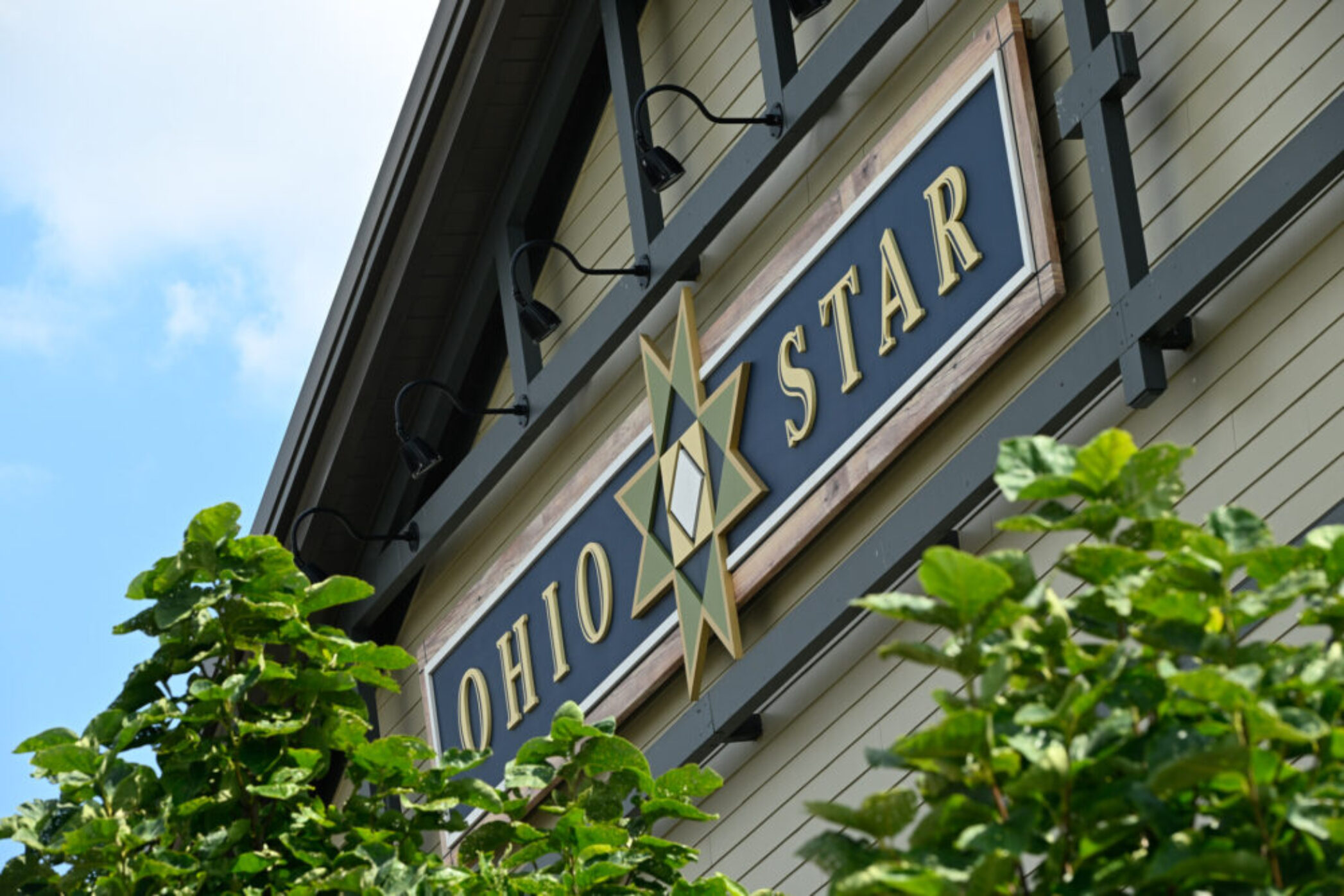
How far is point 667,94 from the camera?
909cm

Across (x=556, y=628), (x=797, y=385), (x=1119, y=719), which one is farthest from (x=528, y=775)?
(x=556, y=628)

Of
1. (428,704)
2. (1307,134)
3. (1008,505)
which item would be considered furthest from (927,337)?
(428,704)

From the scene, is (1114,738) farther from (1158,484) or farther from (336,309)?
(336,309)

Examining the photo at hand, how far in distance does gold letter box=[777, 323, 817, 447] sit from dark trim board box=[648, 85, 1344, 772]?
25.0 inches

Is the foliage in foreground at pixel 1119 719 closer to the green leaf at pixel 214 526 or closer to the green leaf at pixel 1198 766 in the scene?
the green leaf at pixel 1198 766

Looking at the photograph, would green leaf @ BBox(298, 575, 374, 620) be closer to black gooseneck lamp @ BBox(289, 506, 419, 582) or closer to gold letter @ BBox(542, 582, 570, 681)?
gold letter @ BBox(542, 582, 570, 681)

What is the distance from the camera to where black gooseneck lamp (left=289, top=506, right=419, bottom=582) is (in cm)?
1055

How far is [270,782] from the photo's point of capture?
14.3 ft

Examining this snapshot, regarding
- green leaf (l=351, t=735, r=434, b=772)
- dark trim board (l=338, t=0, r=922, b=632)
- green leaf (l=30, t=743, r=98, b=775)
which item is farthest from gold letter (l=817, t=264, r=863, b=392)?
green leaf (l=30, t=743, r=98, b=775)

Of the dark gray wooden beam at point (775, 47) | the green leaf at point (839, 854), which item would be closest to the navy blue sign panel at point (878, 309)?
the dark gray wooden beam at point (775, 47)

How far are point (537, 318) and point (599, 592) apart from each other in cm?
149

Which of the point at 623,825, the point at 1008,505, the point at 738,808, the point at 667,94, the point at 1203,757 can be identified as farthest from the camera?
the point at 667,94

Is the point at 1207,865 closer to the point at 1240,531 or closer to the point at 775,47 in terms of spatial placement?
the point at 1240,531

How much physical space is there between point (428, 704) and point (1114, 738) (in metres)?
7.98
